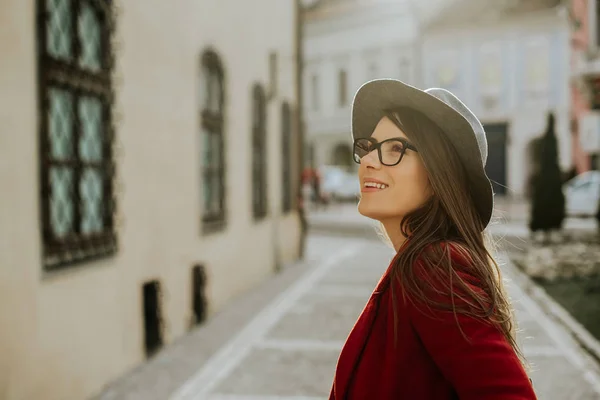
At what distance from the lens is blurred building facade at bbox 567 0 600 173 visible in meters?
15.4

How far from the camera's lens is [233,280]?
997 cm

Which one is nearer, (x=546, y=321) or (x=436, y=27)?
(x=546, y=321)

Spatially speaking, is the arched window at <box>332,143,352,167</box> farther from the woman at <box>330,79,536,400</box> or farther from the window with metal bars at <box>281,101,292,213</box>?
the woman at <box>330,79,536,400</box>

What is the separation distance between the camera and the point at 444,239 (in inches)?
70.1

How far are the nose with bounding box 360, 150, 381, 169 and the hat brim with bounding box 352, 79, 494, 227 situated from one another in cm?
13

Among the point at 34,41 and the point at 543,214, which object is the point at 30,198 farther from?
the point at 543,214

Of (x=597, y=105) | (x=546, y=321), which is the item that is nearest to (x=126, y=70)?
(x=546, y=321)

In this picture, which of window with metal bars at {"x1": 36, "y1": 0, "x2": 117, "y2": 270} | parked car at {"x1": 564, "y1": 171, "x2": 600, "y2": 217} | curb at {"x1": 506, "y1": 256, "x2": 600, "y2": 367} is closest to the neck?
window with metal bars at {"x1": 36, "y1": 0, "x2": 117, "y2": 270}

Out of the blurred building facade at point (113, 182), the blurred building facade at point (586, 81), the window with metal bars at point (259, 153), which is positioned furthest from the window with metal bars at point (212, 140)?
the blurred building facade at point (586, 81)

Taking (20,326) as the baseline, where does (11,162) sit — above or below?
above

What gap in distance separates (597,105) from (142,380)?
12248mm

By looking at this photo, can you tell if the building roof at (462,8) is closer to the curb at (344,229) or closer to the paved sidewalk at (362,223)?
the paved sidewalk at (362,223)

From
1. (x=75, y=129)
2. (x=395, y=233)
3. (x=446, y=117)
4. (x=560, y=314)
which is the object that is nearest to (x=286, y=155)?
(x=560, y=314)

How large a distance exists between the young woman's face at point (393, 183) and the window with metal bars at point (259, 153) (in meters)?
9.43
